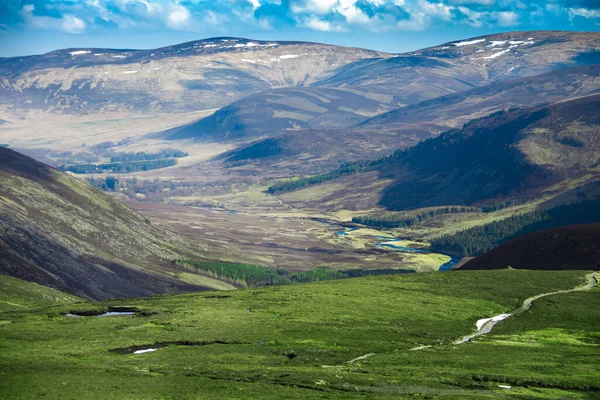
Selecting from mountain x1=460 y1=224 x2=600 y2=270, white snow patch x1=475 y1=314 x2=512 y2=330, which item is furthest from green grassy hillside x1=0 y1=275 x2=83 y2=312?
mountain x1=460 y1=224 x2=600 y2=270

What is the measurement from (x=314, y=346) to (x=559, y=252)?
118 metres

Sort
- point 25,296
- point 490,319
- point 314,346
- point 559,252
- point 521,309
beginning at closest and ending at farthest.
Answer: point 314,346, point 490,319, point 521,309, point 25,296, point 559,252

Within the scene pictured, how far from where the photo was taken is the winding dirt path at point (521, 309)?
339 ft

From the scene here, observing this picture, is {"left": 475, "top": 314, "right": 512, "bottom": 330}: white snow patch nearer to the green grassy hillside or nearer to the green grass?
the green grass

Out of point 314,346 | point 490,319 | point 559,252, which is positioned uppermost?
point 314,346

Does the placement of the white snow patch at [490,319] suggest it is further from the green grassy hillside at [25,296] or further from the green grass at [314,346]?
the green grassy hillside at [25,296]

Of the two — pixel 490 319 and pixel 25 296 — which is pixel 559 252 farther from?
pixel 25 296

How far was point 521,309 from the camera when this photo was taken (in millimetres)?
120938

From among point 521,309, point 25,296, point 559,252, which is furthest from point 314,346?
point 559,252

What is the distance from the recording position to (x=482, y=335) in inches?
3976

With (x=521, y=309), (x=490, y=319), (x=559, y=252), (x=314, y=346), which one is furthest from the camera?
(x=559, y=252)

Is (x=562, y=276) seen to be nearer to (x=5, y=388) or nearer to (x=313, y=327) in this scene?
(x=313, y=327)

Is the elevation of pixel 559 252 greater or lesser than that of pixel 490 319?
greater

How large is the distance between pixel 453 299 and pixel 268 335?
44488 millimetres
